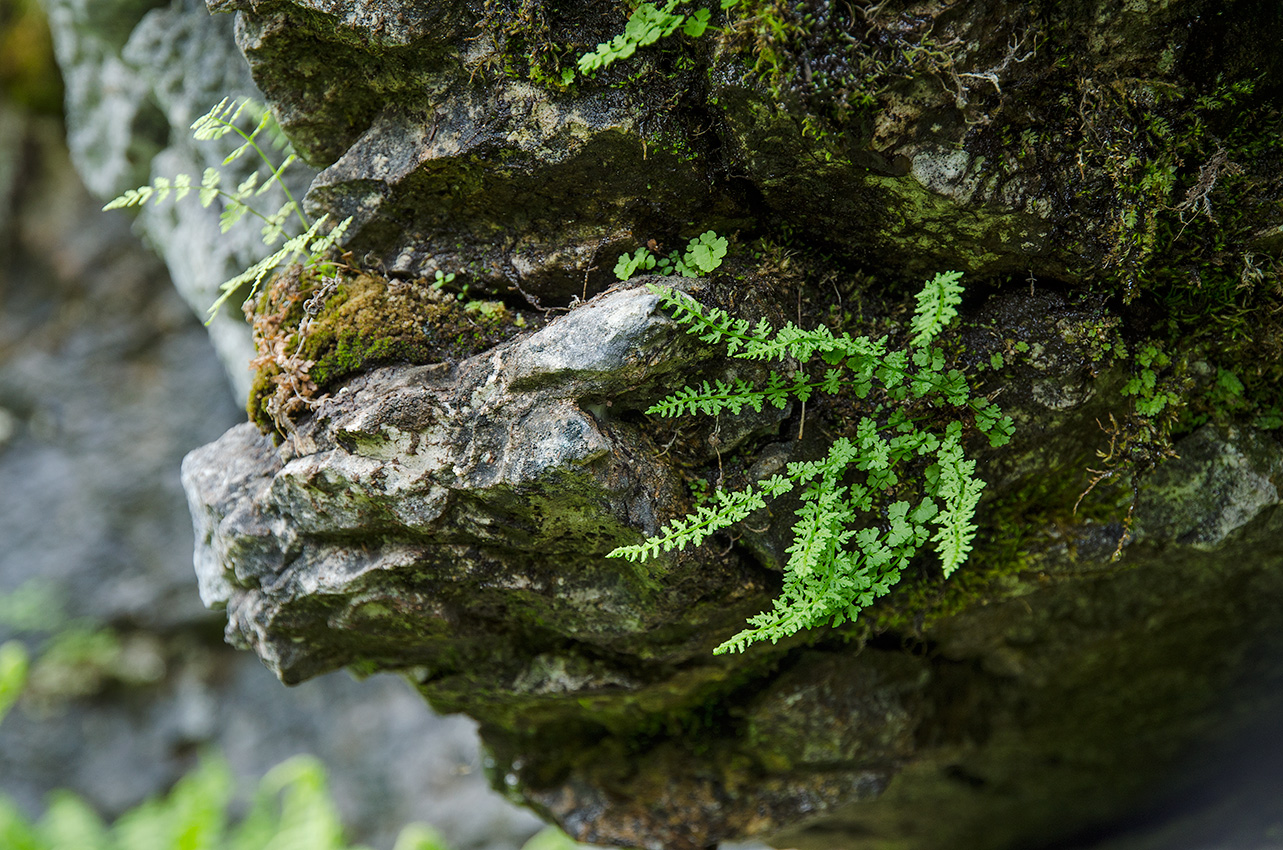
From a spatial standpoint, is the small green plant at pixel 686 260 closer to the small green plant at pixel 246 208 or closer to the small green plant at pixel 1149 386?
the small green plant at pixel 246 208

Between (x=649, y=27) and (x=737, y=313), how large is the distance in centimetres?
79

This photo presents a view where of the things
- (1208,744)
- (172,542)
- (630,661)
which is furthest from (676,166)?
(172,542)

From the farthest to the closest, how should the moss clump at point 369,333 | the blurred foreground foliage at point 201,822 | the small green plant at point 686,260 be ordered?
the blurred foreground foliage at point 201,822 → the moss clump at point 369,333 → the small green plant at point 686,260

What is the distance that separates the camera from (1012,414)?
2400 millimetres

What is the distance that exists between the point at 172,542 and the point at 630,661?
231 inches

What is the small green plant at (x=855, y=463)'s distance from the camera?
2.14m

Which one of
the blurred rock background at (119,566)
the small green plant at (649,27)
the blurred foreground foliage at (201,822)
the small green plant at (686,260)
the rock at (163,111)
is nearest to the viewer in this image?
the small green plant at (649,27)

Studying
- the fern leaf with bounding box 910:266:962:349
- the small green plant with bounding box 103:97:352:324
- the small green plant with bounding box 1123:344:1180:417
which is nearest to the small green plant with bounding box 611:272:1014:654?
the fern leaf with bounding box 910:266:962:349

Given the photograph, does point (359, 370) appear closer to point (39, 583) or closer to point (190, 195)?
point (190, 195)

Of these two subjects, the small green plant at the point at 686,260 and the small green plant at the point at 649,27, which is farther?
the small green plant at the point at 686,260

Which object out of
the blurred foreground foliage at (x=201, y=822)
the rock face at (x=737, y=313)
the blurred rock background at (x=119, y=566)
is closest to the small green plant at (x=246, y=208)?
the rock face at (x=737, y=313)

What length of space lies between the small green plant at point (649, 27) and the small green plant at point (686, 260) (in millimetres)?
542

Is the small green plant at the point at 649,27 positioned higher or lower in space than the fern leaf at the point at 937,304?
higher

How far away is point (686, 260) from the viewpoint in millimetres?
2344
